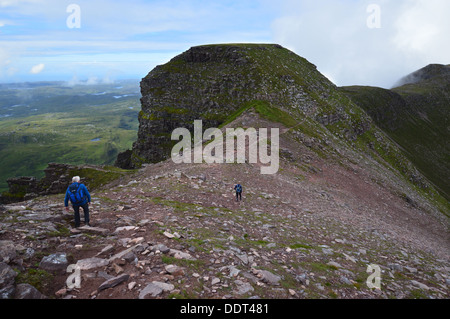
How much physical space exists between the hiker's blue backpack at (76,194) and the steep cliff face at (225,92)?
57473mm

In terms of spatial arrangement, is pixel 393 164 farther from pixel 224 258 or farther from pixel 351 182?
pixel 224 258

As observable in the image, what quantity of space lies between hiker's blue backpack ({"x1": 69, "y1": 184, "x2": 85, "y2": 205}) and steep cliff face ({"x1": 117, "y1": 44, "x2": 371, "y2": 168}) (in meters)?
57.5

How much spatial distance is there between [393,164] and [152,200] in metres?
76.7

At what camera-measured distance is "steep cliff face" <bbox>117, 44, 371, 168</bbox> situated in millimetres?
69562

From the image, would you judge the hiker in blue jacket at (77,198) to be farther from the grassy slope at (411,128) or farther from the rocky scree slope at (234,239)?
the grassy slope at (411,128)

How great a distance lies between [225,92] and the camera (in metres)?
74.1

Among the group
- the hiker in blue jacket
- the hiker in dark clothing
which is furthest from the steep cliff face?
the hiker in blue jacket

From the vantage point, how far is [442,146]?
172 meters

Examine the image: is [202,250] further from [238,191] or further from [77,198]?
[238,191]

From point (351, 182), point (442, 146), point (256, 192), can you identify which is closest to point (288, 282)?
point (256, 192)

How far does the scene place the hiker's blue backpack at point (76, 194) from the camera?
39.3 ft

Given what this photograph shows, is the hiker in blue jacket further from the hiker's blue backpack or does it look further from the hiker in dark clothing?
the hiker in dark clothing

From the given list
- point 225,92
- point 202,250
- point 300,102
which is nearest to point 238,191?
point 202,250

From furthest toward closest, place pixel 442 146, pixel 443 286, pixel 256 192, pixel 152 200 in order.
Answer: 1. pixel 442 146
2. pixel 256 192
3. pixel 152 200
4. pixel 443 286
